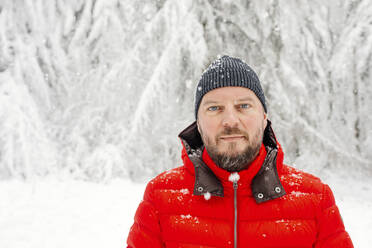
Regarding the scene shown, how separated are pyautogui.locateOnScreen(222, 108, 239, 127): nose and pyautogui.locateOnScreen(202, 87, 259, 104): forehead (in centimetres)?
11

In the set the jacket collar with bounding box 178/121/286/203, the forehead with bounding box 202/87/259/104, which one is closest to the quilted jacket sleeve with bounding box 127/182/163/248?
the jacket collar with bounding box 178/121/286/203

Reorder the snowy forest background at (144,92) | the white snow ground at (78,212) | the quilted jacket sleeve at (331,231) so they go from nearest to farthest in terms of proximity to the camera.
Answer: the quilted jacket sleeve at (331,231), the white snow ground at (78,212), the snowy forest background at (144,92)

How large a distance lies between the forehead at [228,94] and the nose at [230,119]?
0.11 meters

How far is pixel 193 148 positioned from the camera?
1.75 m

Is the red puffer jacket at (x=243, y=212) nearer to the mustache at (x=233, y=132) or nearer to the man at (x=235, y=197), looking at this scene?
the man at (x=235, y=197)

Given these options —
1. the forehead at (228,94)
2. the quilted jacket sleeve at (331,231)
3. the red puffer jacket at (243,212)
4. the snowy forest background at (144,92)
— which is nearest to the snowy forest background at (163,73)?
the snowy forest background at (144,92)

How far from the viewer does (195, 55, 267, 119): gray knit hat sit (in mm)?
1557

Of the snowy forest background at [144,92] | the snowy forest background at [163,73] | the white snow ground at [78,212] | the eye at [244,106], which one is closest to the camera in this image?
the eye at [244,106]

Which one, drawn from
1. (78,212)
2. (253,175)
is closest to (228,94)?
(253,175)

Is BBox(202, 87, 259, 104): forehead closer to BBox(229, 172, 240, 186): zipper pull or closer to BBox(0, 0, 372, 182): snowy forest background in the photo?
BBox(229, 172, 240, 186): zipper pull

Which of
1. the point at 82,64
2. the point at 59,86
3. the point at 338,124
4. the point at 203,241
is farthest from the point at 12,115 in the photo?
the point at 338,124

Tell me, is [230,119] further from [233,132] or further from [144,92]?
[144,92]

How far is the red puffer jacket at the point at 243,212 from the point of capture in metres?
1.37

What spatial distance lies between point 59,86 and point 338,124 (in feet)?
19.6
